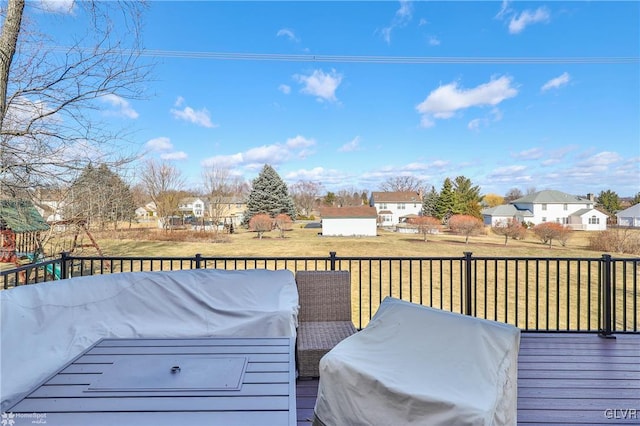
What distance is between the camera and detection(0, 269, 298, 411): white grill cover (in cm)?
179

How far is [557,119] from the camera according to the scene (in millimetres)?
13148

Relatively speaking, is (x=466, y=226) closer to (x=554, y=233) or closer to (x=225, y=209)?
(x=554, y=233)

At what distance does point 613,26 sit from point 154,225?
22.5 metres

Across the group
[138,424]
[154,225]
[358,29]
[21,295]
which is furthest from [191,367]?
[154,225]

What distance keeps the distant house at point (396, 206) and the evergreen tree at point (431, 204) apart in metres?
2.19

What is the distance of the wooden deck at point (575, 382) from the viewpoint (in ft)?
6.17

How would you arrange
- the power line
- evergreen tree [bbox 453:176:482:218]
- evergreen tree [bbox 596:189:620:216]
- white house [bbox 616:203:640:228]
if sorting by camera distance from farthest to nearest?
evergreen tree [bbox 453:176:482:218]
evergreen tree [bbox 596:189:620:216]
white house [bbox 616:203:640:228]
the power line

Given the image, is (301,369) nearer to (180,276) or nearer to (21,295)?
(180,276)

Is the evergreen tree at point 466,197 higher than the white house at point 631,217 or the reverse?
higher

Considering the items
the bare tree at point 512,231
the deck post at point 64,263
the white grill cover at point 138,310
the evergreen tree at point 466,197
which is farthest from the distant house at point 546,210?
the deck post at point 64,263

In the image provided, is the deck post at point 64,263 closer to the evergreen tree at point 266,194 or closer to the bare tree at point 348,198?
the evergreen tree at point 266,194

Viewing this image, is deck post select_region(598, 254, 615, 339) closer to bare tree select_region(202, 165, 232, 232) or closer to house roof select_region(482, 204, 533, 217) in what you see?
bare tree select_region(202, 165, 232, 232)

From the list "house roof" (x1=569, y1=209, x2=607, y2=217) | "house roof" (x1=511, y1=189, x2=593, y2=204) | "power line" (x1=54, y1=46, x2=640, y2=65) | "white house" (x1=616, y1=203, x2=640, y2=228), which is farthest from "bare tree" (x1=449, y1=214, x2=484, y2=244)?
"house roof" (x1=511, y1=189, x2=593, y2=204)

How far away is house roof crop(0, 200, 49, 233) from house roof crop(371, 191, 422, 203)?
32865 millimetres
